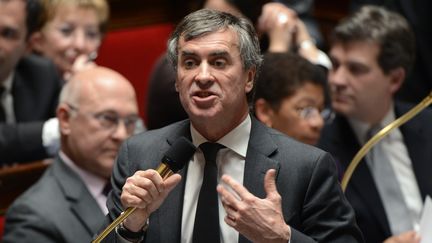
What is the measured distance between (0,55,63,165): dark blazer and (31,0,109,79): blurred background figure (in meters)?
0.14

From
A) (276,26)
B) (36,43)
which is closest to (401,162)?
(276,26)

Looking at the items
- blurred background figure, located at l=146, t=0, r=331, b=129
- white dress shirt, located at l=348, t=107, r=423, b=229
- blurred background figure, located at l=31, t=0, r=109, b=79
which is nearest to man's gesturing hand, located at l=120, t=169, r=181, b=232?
white dress shirt, located at l=348, t=107, r=423, b=229

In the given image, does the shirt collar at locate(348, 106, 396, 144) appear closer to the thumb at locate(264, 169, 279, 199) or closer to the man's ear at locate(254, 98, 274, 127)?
the man's ear at locate(254, 98, 274, 127)

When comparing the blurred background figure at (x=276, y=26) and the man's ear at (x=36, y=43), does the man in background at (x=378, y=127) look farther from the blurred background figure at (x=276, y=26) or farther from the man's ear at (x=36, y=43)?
the man's ear at (x=36, y=43)

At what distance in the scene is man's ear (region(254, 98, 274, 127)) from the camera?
196 centimetres

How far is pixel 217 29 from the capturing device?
4.31ft

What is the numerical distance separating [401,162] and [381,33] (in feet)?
1.08

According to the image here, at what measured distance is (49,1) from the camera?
273 cm

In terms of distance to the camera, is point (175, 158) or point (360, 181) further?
point (360, 181)

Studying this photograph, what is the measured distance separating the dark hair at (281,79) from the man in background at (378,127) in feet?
0.61

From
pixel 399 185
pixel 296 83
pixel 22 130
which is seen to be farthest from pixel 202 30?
pixel 22 130

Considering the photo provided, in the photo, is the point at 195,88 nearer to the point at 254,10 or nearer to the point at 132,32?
the point at 254,10

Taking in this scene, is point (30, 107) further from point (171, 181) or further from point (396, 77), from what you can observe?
point (171, 181)

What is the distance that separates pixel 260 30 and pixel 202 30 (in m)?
1.26
